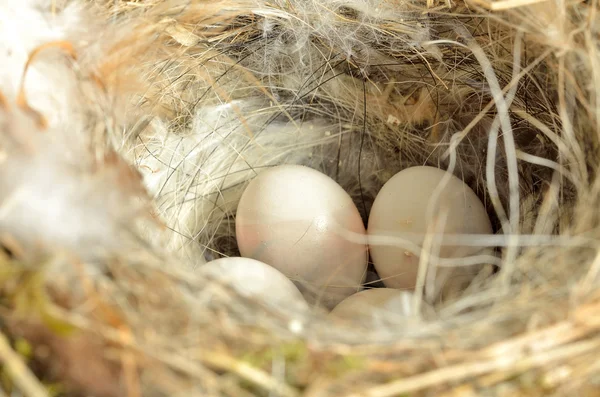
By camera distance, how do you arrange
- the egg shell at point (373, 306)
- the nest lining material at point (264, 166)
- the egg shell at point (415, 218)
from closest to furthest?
1. the nest lining material at point (264, 166)
2. the egg shell at point (373, 306)
3. the egg shell at point (415, 218)

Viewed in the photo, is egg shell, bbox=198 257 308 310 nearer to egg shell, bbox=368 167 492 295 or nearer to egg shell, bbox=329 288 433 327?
egg shell, bbox=329 288 433 327

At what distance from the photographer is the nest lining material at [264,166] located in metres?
0.55

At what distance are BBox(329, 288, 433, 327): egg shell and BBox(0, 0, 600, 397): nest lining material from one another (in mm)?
83

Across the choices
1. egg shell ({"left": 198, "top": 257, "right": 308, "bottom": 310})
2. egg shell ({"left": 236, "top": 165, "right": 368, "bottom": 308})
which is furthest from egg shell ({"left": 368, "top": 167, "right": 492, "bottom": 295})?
egg shell ({"left": 198, "top": 257, "right": 308, "bottom": 310})

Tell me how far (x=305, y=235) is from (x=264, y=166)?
0.26 m

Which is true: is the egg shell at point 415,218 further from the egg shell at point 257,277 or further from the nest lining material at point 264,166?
the egg shell at point 257,277

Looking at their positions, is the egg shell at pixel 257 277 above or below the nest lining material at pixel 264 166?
below

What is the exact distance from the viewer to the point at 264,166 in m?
1.18

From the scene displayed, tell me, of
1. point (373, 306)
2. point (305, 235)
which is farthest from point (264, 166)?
point (373, 306)

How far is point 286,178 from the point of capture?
101 cm

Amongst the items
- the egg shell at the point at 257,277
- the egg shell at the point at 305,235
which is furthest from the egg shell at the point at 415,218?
the egg shell at the point at 257,277

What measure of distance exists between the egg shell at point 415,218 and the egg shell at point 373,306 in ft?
0.20

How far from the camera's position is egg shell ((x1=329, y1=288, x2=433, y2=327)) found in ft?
2.49

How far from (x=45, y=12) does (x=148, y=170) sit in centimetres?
36
